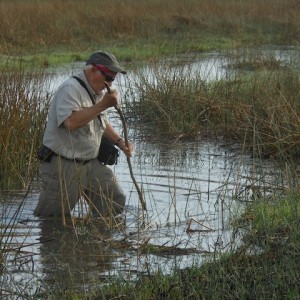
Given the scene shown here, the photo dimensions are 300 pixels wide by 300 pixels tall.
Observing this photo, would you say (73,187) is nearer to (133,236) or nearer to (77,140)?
(77,140)

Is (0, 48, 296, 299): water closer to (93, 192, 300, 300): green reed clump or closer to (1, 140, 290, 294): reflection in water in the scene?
(1, 140, 290, 294): reflection in water

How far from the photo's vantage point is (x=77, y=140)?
6.93 metres

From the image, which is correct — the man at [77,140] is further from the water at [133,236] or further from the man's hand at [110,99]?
the water at [133,236]

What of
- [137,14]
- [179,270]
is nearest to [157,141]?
[179,270]

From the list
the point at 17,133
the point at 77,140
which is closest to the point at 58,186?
the point at 77,140

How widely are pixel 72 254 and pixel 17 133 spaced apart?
7.37ft

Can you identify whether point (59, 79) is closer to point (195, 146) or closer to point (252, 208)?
point (195, 146)

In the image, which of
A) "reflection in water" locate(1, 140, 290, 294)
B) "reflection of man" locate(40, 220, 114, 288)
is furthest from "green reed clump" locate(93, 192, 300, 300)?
"reflection of man" locate(40, 220, 114, 288)

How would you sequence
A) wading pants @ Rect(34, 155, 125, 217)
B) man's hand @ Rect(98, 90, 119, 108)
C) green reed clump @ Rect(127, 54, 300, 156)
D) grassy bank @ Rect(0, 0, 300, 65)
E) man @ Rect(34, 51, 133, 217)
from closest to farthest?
man's hand @ Rect(98, 90, 119, 108), man @ Rect(34, 51, 133, 217), wading pants @ Rect(34, 155, 125, 217), green reed clump @ Rect(127, 54, 300, 156), grassy bank @ Rect(0, 0, 300, 65)

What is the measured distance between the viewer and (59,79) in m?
15.7

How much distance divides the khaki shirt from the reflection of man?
23.4 inches

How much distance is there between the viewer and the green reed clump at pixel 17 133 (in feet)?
26.1

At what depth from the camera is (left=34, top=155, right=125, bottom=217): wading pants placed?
272 inches

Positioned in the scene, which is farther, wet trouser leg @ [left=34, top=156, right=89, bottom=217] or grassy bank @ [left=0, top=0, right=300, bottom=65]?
grassy bank @ [left=0, top=0, right=300, bottom=65]
